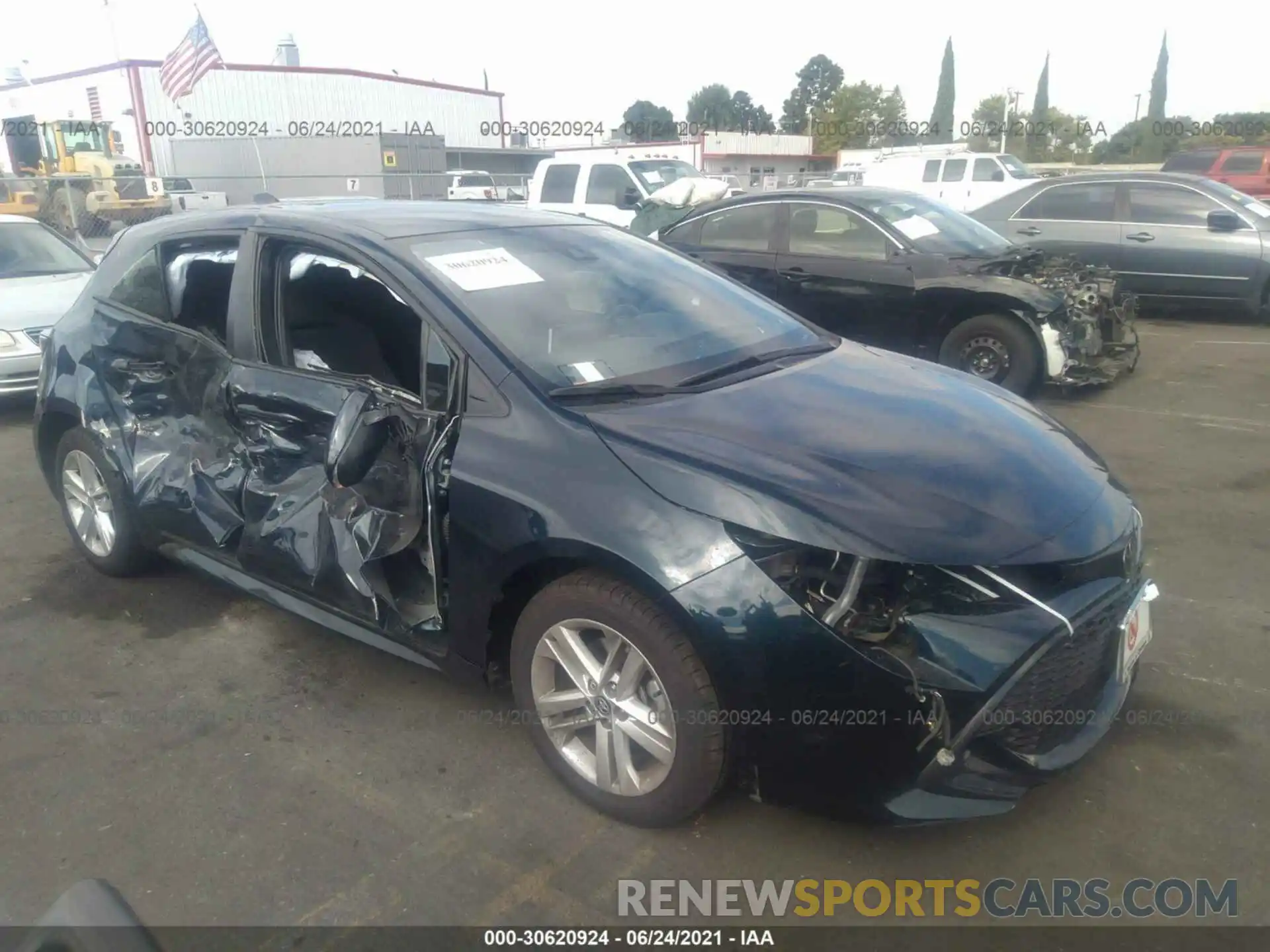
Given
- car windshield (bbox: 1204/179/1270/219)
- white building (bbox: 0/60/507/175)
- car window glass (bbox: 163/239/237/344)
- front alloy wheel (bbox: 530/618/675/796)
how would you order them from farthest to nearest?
white building (bbox: 0/60/507/175)
car windshield (bbox: 1204/179/1270/219)
car window glass (bbox: 163/239/237/344)
front alloy wheel (bbox: 530/618/675/796)

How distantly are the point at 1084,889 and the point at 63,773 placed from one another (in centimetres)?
300

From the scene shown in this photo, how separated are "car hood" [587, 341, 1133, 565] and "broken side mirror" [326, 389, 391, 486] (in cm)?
74

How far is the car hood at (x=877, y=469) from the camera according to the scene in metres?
2.41

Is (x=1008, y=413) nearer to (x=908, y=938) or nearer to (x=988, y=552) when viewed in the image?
(x=988, y=552)

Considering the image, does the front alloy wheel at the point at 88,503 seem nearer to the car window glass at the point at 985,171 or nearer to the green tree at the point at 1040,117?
the car window glass at the point at 985,171

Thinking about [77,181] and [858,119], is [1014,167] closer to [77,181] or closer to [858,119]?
[77,181]

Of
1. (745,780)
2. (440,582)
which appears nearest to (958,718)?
(745,780)

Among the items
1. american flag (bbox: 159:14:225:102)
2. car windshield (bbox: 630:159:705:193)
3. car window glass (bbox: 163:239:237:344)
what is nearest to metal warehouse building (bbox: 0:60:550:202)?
american flag (bbox: 159:14:225:102)

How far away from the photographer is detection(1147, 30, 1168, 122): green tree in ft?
196

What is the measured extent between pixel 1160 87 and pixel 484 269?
2776 inches

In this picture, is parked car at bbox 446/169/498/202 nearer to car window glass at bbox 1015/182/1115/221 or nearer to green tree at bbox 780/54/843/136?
car window glass at bbox 1015/182/1115/221

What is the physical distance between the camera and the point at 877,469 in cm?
259

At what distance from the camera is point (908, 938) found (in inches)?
92.7

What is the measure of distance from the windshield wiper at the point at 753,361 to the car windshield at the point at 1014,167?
17938 mm
